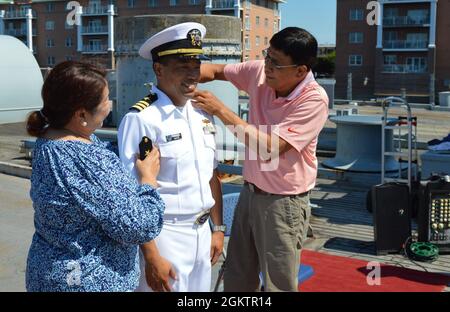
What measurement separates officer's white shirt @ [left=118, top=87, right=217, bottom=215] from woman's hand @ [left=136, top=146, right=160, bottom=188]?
0.07 meters

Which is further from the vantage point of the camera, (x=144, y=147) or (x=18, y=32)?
(x=18, y=32)

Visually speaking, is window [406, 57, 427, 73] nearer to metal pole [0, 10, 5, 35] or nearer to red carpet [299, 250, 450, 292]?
red carpet [299, 250, 450, 292]

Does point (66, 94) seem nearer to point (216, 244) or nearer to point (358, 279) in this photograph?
point (216, 244)

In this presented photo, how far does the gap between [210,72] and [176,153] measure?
28.9 inches

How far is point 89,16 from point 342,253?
69552 millimetres

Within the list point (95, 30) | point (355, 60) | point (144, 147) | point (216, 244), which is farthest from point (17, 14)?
point (144, 147)

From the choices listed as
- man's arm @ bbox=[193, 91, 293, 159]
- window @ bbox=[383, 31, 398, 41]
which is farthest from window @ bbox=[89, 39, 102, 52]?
man's arm @ bbox=[193, 91, 293, 159]

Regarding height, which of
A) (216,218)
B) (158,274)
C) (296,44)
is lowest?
(158,274)

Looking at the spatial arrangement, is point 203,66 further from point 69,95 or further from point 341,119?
point 341,119

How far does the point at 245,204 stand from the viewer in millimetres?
3324

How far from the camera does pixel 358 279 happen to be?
533 cm

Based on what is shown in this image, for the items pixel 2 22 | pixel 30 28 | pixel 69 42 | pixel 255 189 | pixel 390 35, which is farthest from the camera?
pixel 2 22

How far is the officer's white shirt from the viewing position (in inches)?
104
